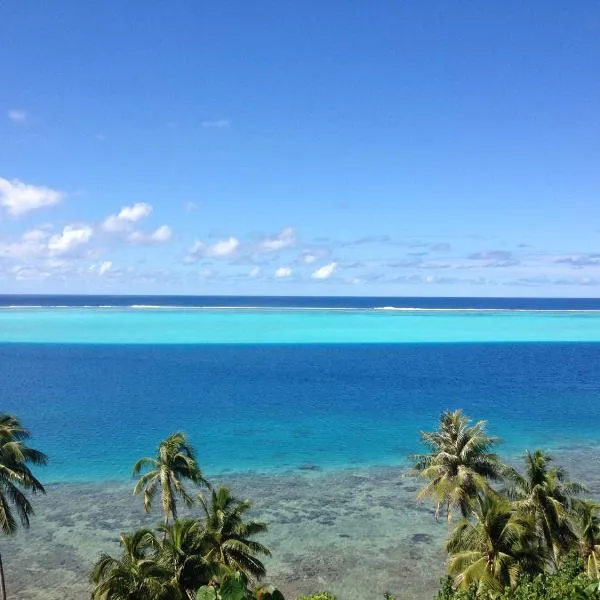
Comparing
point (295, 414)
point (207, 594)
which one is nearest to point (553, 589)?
point (207, 594)

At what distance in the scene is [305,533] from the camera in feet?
114

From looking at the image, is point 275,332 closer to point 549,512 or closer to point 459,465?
point 459,465

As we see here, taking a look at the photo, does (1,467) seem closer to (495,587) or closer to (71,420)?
(495,587)

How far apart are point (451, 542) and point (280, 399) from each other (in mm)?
53682

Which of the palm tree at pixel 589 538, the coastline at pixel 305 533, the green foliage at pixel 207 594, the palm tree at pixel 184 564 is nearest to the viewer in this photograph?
the green foliage at pixel 207 594

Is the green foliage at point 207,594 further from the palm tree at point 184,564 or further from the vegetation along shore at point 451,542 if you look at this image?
the palm tree at point 184,564

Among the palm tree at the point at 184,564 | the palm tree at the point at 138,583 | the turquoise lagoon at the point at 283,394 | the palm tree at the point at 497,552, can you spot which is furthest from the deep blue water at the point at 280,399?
the palm tree at the point at 138,583

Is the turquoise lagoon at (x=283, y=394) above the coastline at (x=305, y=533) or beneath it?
above

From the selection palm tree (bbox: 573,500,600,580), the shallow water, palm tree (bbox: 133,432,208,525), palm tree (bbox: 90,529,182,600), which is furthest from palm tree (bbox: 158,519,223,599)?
the shallow water

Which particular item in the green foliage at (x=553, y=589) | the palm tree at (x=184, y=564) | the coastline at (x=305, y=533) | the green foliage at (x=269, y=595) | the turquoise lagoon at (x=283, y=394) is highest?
the green foliage at (x=553, y=589)

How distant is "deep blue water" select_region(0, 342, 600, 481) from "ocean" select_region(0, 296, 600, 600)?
290 mm

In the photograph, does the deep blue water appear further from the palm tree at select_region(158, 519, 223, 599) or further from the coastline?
the palm tree at select_region(158, 519, 223, 599)

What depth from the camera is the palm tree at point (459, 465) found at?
27.3 metres

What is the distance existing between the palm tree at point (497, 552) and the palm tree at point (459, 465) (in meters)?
4.75
